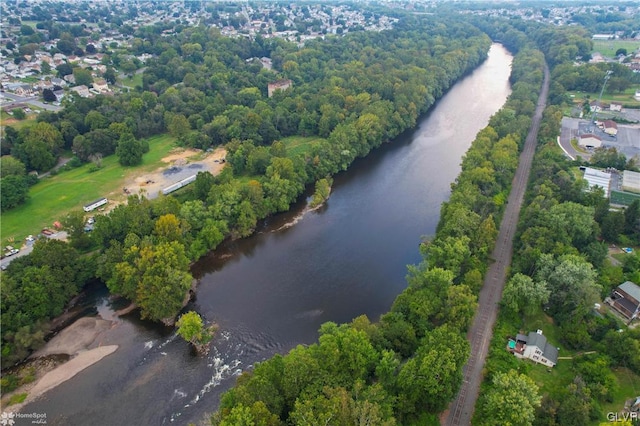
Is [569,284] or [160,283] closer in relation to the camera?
[569,284]

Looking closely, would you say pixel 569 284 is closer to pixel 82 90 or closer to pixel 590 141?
pixel 590 141

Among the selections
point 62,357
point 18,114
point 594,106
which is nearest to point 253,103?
point 18,114

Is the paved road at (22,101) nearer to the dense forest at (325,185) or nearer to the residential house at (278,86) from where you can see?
the dense forest at (325,185)

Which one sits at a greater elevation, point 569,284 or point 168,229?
point 168,229

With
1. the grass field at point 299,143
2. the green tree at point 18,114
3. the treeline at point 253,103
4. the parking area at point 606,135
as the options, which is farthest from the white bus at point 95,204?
the parking area at point 606,135

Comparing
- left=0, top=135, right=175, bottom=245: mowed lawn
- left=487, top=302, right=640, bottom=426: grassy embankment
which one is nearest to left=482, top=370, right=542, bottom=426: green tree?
left=487, top=302, right=640, bottom=426: grassy embankment

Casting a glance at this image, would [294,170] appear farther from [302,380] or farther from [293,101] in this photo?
[302,380]

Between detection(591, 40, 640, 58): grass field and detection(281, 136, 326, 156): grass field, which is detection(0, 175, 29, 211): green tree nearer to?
A: detection(281, 136, 326, 156): grass field
